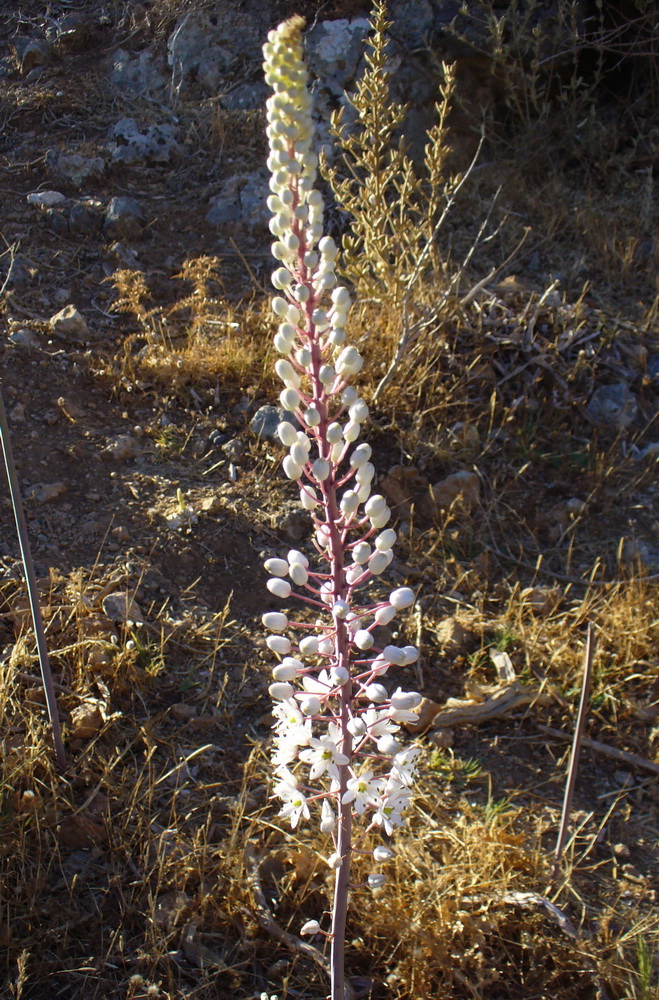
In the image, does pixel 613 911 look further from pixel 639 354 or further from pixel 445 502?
pixel 639 354

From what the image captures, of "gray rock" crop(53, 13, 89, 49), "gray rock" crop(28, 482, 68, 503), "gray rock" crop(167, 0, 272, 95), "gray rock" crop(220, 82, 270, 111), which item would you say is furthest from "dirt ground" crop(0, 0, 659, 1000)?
"gray rock" crop(53, 13, 89, 49)

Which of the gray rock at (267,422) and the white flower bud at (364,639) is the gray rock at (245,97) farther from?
the white flower bud at (364,639)

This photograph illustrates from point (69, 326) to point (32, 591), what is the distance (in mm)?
2167

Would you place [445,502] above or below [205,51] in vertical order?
below

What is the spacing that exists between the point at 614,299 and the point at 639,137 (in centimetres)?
150

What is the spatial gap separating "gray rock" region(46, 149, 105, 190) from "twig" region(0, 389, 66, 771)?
10.8ft

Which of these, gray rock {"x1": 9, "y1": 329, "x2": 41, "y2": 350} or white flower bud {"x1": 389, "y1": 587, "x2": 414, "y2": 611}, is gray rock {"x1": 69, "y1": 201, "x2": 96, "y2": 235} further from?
white flower bud {"x1": 389, "y1": 587, "x2": 414, "y2": 611}

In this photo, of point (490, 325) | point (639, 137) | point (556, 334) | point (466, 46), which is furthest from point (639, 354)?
point (466, 46)

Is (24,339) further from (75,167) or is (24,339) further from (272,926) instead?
(272,926)

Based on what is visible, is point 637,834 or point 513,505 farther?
point 513,505

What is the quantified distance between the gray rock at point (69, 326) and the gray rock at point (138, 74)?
248 centimetres

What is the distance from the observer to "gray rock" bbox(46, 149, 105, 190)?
5.10m

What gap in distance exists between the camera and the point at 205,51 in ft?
19.0

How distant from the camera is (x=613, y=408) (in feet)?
13.6
